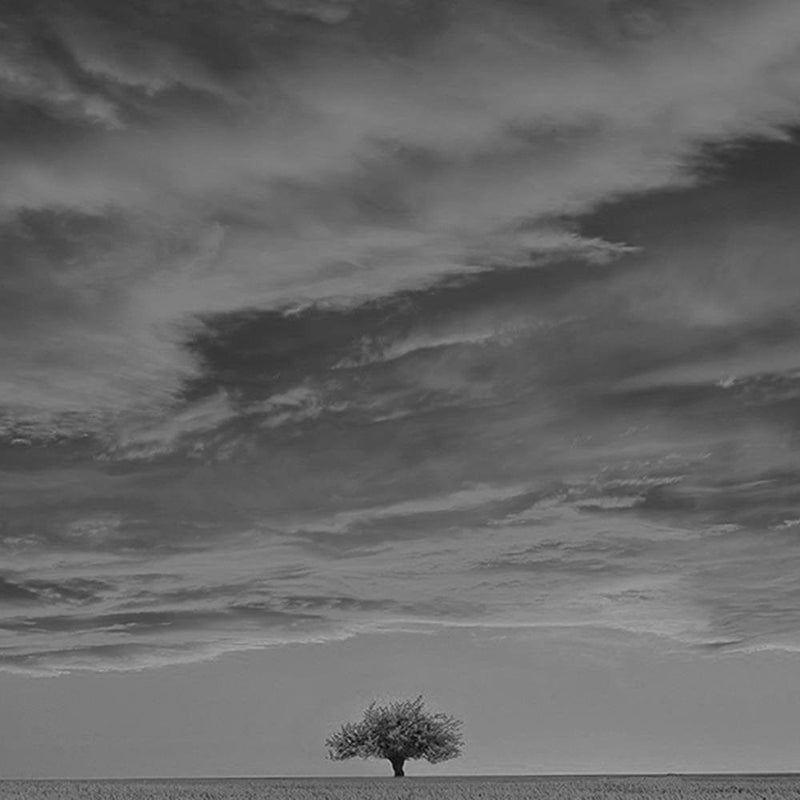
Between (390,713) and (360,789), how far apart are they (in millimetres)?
37453

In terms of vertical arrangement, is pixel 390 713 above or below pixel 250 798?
above

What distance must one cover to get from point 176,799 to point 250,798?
3.18m

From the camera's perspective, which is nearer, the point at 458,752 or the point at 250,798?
the point at 250,798

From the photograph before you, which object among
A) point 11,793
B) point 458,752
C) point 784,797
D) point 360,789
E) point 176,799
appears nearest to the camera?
point 784,797

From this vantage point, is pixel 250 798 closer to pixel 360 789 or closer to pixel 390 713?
pixel 360 789

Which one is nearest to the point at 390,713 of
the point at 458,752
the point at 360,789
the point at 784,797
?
the point at 458,752

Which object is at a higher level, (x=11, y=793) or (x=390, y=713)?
(x=390, y=713)

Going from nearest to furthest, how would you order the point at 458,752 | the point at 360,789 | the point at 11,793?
the point at 11,793 < the point at 360,789 < the point at 458,752

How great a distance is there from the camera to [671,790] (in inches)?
2517

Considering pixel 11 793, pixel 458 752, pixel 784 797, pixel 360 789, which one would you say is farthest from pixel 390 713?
pixel 784 797

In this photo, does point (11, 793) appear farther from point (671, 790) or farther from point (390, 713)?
point (390, 713)

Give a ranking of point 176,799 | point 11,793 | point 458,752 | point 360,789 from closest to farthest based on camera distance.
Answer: point 176,799 < point 11,793 < point 360,789 < point 458,752

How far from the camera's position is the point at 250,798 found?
5922 centimetres

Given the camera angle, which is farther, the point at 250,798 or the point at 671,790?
the point at 671,790
